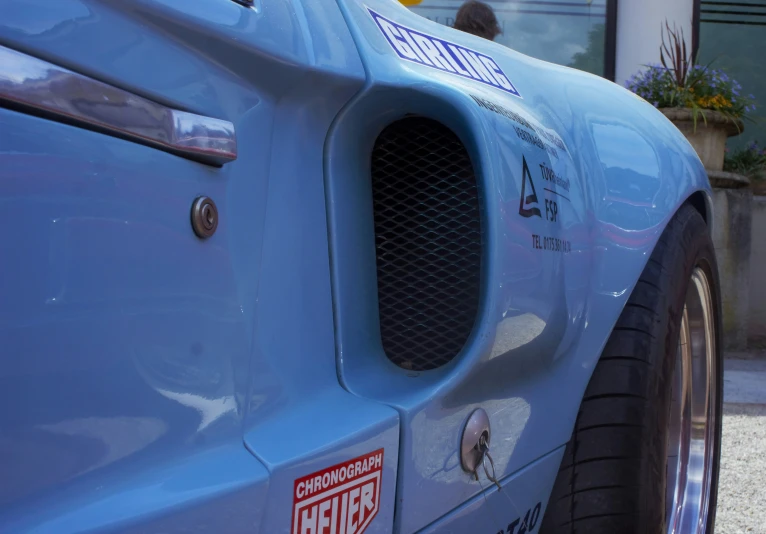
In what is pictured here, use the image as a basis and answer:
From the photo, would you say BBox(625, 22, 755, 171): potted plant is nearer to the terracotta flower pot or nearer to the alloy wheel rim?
the terracotta flower pot

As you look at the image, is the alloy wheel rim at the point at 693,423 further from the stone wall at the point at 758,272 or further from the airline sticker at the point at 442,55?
the stone wall at the point at 758,272

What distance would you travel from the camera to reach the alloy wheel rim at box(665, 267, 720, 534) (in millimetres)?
1763

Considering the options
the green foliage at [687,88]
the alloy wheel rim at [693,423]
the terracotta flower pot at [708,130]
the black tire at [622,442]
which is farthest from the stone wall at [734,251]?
the black tire at [622,442]

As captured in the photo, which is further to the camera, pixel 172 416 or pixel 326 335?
pixel 326 335

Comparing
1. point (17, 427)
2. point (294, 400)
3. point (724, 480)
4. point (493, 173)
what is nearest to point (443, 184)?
point (493, 173)

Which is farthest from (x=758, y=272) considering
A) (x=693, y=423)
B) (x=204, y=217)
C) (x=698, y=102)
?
(x=204, y=217)

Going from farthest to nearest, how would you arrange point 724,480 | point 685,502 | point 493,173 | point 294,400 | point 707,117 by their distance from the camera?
1. point 707,117
2. point 724,480
3. point 685,502
4. point 493,173
5. point 294,400

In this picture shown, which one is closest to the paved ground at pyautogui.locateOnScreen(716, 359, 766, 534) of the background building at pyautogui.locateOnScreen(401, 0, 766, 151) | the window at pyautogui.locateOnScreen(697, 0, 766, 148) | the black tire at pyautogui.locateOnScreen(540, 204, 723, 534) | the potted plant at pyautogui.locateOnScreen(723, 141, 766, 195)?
the black tire at pyautogui.locateOnScreen(540, 204, 723, 534)

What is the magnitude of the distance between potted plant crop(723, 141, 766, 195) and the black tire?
5.85m

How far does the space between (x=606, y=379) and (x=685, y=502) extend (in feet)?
2.50

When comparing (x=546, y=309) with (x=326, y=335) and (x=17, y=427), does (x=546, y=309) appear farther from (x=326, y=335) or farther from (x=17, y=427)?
(x=17, y=427)

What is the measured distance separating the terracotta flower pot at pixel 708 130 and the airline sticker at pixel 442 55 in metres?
4.98

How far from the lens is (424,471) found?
928mm

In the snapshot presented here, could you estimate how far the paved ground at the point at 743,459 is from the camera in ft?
7.73
